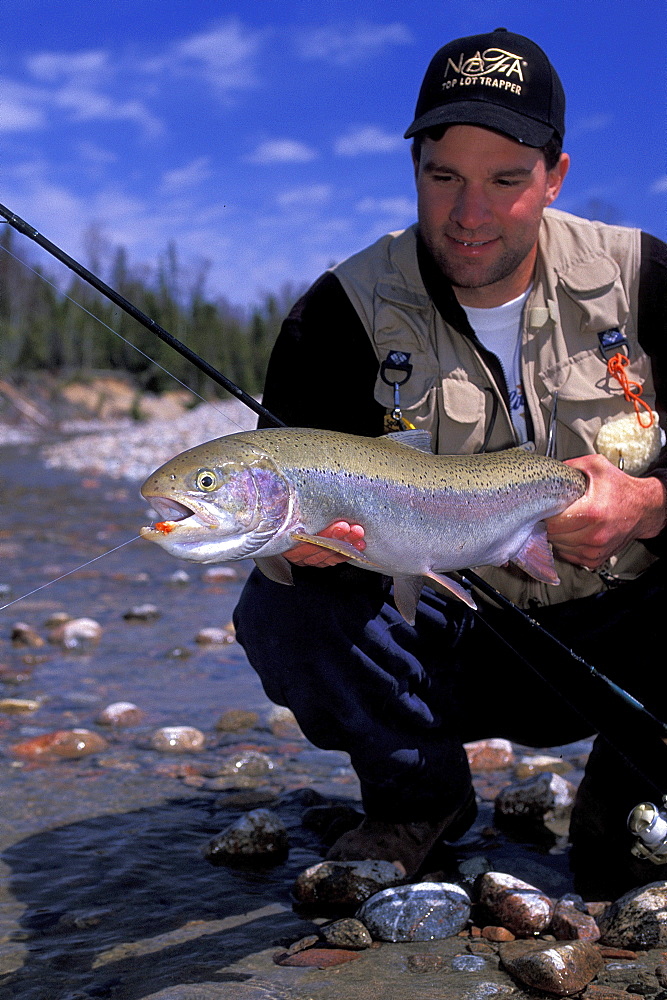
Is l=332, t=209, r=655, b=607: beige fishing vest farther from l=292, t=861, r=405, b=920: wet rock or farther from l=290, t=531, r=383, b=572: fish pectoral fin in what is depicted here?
l=292, t=861, r=405, b=920: wet rock

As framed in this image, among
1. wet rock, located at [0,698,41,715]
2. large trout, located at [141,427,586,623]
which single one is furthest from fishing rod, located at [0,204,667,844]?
wet rock, located at [0,698,41,715]

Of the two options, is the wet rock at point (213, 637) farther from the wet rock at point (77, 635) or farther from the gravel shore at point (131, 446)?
the gravel shore at point (131, 446)

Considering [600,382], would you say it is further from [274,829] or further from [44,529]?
[44,529]

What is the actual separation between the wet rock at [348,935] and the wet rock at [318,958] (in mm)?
25

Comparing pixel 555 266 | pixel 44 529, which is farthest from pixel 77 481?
pixel 555 266

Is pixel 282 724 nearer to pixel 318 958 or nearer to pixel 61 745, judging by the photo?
pixel 61 745

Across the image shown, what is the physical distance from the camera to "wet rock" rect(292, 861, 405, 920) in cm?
271

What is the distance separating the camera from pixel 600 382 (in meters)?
3.24

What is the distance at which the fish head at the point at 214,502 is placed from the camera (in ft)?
7.14

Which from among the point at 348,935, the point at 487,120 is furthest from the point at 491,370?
the point at 348,935

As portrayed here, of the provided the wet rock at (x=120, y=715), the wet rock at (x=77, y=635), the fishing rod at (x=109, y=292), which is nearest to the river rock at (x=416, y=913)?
the fishing rod at (x=109, y=292)

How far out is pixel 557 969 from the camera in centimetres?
221

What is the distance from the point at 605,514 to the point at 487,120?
1374 millimetres

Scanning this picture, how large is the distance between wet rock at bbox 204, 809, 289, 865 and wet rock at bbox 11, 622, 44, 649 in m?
2.68
